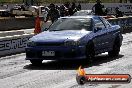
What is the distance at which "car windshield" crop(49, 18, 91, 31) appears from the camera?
45.3ft

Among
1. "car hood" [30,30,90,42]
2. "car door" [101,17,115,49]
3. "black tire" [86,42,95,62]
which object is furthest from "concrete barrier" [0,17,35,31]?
"black tire" [86,42,95,62]

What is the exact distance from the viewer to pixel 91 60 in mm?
13305

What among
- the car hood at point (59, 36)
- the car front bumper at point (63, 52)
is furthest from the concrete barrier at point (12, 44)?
the car front bumper at point (63, 52)

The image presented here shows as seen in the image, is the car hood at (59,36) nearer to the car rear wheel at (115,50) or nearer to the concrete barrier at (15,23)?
the car rear wheel at (115,50)

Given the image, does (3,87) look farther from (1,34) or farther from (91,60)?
(1,34)

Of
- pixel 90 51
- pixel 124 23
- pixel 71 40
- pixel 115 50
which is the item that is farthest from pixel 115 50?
pixel 124 23

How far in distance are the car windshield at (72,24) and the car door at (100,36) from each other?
0.90 feet

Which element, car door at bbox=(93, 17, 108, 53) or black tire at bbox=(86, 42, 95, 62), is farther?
car door at bbox=(93, 17, 108, 53)

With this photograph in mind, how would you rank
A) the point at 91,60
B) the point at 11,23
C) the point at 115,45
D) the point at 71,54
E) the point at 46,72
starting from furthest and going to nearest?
the point at 11,23
the point at 115,45
the point at 91,60
the point at 71,54
the point at 46,72

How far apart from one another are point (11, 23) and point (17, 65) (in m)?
21.9

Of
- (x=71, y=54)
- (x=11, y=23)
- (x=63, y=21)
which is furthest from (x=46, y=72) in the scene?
(x=11, y=23)

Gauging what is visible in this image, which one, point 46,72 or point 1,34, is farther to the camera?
point 1,34

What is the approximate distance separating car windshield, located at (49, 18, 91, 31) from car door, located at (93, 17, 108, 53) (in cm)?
27

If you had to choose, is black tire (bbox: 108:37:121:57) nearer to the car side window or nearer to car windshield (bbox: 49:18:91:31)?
the car side window
